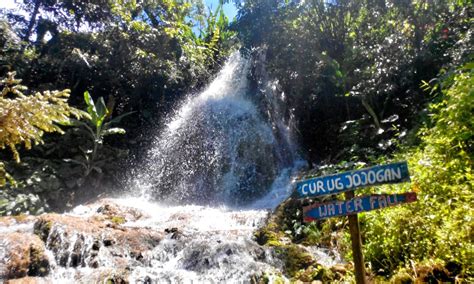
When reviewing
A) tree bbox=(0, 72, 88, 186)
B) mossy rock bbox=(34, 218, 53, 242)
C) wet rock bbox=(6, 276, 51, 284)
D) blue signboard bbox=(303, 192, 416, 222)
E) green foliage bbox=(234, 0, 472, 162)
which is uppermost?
green foliage bbox=(234, 0, 472, 162)

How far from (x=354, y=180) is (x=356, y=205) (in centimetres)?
19

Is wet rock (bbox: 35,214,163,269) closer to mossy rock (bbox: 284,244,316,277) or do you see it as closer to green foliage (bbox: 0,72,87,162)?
mossy rock (bbox: 284,244,316,277)

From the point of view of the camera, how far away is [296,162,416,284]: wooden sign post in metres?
2.55

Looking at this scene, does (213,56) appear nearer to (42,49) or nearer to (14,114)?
(42,49)

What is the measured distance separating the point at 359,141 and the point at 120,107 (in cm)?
1023

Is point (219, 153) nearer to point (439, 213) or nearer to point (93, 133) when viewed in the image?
point (93, 133)

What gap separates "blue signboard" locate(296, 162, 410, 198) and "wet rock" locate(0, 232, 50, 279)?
401cm

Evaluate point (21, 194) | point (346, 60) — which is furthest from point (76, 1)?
point (346, 60)

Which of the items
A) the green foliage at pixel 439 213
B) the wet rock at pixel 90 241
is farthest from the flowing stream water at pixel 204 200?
the green foliage at pixel 439 213

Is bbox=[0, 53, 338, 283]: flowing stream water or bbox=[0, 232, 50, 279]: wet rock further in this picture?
bbox=[0, 53, 338, 283]: flowing stream water

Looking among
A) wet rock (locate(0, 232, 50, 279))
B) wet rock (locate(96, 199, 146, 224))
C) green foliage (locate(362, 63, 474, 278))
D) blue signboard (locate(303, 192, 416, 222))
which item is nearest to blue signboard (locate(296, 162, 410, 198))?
blue signboard (locate(303, 192, 416, 222))

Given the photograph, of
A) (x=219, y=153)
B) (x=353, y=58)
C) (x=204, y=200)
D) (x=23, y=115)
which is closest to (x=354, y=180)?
(x=23, y=115)

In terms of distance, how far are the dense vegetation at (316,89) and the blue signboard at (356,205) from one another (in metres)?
1.17

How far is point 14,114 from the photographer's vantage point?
10.0 feet
